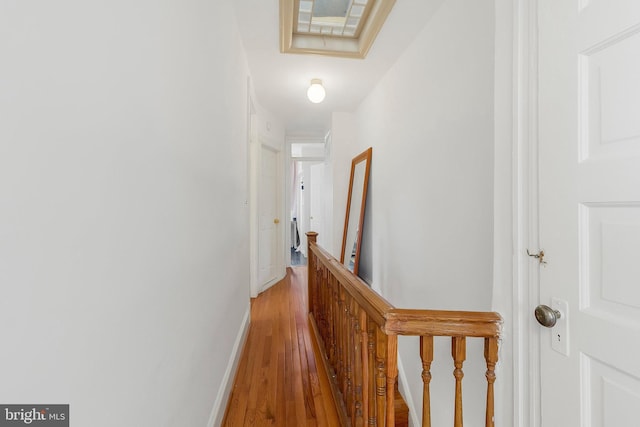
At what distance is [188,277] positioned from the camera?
106 centimetres

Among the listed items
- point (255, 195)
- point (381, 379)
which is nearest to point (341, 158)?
point (255, 195)

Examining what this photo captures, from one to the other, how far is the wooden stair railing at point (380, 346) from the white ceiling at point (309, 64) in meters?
1.76

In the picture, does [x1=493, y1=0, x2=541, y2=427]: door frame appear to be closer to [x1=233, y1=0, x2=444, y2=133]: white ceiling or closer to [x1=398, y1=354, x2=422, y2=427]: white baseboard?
[x1=233, y1=0, x2=444, y2=133]: white ceiling

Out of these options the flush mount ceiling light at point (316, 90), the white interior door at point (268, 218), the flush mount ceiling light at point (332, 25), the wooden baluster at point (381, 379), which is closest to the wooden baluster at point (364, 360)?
the wooden baluster at point (381, 379)

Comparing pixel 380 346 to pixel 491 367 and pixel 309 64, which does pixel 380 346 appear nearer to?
pixel 491 367

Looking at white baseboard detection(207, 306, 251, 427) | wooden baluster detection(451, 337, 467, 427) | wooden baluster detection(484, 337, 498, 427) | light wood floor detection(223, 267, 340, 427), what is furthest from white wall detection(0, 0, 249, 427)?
wooden baluster detection(484, 337, 498, 427)

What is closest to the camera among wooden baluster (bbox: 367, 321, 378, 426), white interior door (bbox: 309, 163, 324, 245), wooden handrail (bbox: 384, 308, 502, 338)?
wooden handrail (bbox: 384, 308, 502, 338)

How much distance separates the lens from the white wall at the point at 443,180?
1389mm

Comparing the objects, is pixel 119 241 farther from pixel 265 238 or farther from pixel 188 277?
pixel 265 238

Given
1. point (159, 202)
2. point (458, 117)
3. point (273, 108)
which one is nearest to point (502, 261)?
point (458, 117)

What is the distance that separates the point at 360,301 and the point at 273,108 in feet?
10.7

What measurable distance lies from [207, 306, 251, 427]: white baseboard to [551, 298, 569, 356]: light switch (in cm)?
146

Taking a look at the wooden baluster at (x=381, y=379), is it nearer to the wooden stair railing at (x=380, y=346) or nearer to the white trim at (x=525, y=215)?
the wooden stair railing at (x=380, y=346)

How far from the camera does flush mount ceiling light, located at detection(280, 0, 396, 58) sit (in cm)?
194
